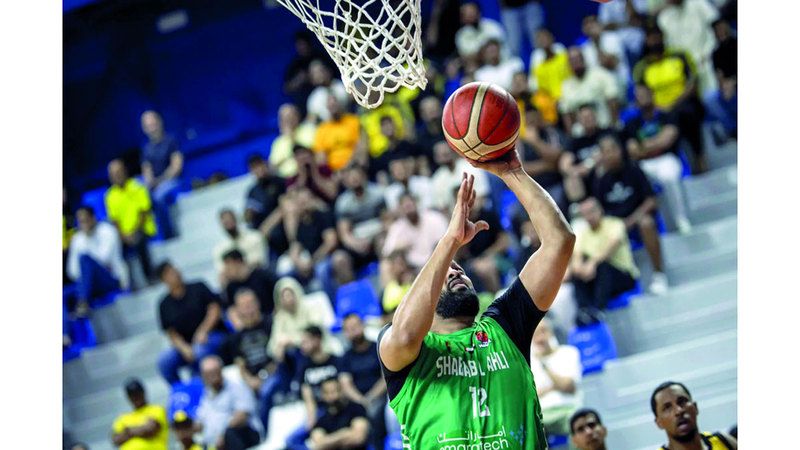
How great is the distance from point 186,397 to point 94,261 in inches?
95.6

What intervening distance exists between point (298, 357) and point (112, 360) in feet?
9.09

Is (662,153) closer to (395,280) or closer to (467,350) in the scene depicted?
(395,280)

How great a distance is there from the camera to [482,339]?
416 cm

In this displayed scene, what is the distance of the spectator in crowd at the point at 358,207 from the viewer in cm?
1012

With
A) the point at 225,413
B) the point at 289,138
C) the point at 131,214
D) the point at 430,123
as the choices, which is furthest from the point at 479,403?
the point at 131,214

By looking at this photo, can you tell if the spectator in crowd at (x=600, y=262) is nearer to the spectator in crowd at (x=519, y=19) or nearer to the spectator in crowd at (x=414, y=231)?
the spectator in crowd at (x=414, y=231)

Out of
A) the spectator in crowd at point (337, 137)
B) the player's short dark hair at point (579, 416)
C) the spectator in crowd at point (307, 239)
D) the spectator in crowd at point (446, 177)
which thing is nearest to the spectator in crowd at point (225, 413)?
the spectator in crowd at point (307, 239)

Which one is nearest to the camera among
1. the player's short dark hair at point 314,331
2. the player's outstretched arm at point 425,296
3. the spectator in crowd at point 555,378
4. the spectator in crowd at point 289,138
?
the player's outstretched arm at point 425,296

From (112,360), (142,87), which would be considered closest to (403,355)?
(112,360)

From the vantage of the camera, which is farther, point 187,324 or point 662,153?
point 187,324

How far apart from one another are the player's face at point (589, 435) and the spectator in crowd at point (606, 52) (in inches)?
164

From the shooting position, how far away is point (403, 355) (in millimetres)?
3951

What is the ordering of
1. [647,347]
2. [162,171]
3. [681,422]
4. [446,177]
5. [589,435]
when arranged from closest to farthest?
[681,422], [589,435], [647,347], [446,177], [162,171]
